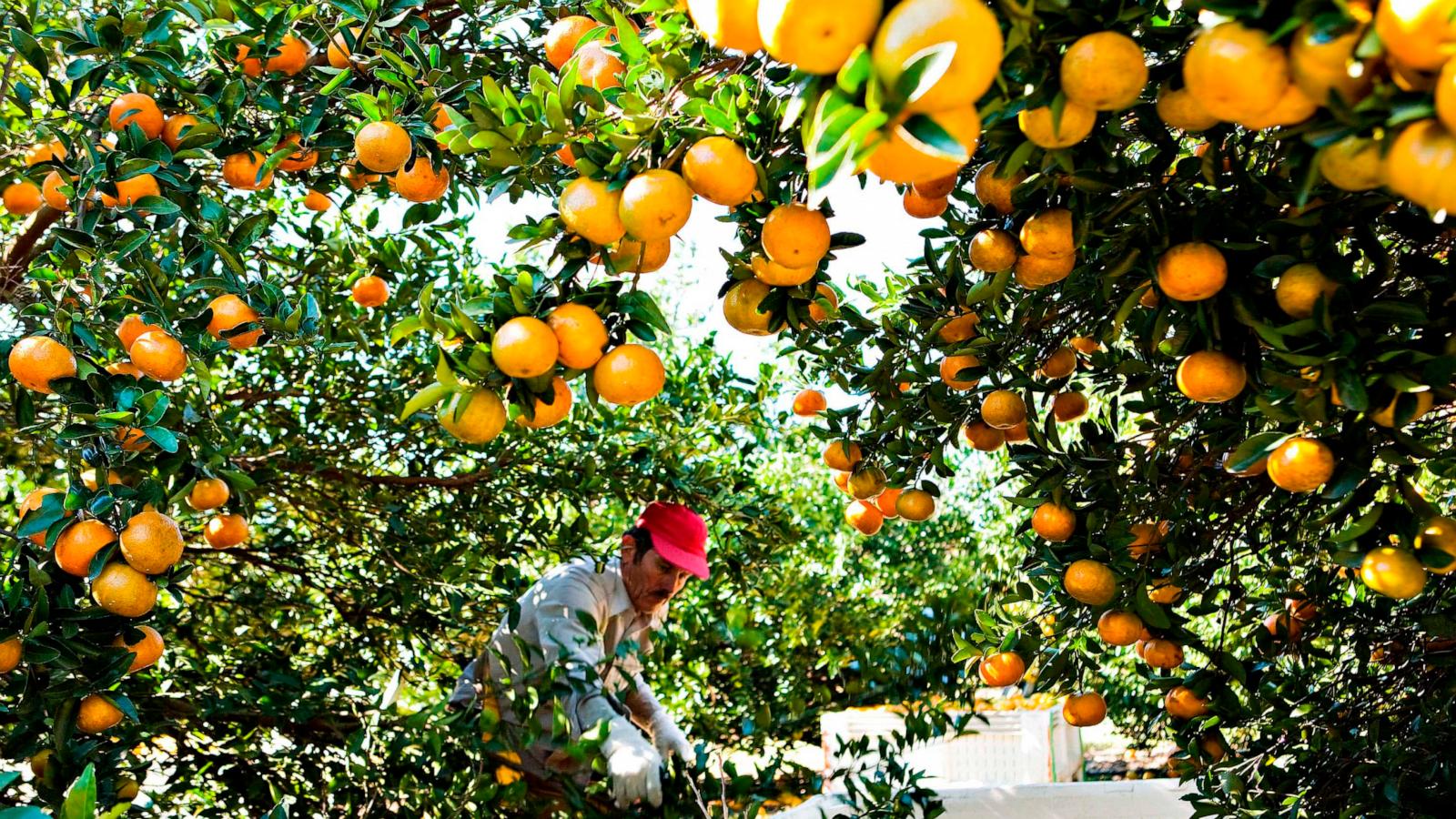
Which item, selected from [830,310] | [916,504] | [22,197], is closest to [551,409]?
[830,310]

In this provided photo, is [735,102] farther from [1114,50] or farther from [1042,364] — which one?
[1042,364]

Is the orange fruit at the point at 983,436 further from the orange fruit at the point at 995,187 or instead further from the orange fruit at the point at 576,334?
the orange fruit at the point at 576,334

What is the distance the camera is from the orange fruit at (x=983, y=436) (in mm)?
2240

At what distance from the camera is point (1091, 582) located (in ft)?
6.08

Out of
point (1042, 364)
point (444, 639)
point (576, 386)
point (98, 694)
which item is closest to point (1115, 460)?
point (1042, 364)

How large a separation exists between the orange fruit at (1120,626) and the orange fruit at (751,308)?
863mm

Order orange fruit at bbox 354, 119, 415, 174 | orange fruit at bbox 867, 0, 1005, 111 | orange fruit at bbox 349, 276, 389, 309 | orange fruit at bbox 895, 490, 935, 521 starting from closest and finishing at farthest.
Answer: orange fruit at bbox 867, 0, 1005, 111 → orange fruit at bbox 354, 119, 415, 174 → orange fruit at bbox 895, 490, 935, 521 → orange fruit at bbox 349, 276, 389, 309

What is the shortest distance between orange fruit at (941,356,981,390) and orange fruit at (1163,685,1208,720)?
0.77 metres

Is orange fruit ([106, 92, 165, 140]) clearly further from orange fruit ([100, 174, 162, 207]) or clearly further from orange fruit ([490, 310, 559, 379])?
orange fruit ([490, 310, 559, 379])

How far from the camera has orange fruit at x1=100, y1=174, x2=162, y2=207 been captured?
1790mm

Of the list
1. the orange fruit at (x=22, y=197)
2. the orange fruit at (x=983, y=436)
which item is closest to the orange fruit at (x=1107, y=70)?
the orange fruit at (x=983, y=436)

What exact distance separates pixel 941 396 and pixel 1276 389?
85 cm

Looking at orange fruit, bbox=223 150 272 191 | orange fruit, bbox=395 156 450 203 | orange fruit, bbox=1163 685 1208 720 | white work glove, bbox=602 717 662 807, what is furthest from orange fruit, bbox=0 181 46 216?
orange fruit, bbox=1163 685 1208 720

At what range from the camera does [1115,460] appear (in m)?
2.01
